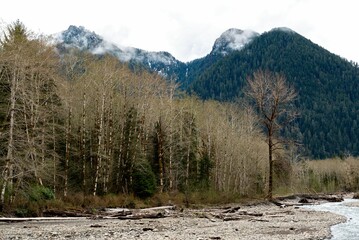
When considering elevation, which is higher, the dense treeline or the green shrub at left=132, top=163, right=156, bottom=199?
the dense treeline

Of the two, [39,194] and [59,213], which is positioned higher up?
[39,194]

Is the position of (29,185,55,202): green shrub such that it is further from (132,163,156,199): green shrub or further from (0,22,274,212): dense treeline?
(132,163,156,199): green shrub

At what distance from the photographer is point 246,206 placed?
43.2 meters

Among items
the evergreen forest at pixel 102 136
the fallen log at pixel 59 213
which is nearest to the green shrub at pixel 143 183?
the evergreen forest at pixel 102 136

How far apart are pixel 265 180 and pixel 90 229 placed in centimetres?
5121

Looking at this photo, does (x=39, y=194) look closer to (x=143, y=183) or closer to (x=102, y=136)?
(x=102, y=136)

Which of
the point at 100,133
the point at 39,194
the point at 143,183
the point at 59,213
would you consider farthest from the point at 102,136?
the point at 59,213

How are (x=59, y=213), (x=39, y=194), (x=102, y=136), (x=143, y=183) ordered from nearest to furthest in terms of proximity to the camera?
(x=59, y=213), (x=39, y=194), (x=102, y=136), (x=143, y=183)

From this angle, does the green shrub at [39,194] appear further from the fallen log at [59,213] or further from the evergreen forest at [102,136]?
the fallen log at [59,213]

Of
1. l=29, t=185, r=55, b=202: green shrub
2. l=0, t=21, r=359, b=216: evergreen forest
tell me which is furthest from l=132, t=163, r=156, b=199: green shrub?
l=29, t=185, r=55, b=202: green shrub

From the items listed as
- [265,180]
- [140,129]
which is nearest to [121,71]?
[140,129]

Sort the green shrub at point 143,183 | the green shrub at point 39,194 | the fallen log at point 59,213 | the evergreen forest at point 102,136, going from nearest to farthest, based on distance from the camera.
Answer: the evergreen forest at point 102,136 < the fallen log at point 59,213 < the green shrub at point 39,194 < the green shrub at point 143,183

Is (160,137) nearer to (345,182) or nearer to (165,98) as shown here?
(165,98)

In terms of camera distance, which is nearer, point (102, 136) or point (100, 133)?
point (100, 133)
